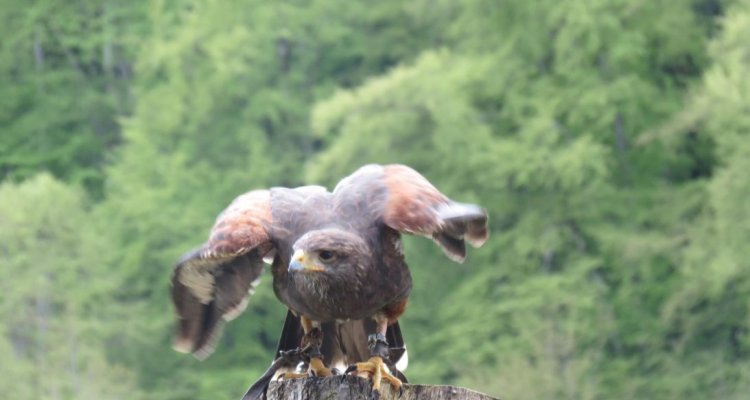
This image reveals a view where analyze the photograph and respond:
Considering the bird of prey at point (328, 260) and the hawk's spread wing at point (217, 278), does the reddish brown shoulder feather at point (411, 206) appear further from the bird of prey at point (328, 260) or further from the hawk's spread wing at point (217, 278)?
the hawk's spread wing at point (217, 278)

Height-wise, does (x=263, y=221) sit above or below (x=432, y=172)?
below

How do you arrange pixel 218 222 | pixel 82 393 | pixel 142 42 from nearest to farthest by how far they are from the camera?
pixel 218 222
pixel 82 393
pixel 142 42

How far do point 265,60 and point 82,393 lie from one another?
40.8 feet

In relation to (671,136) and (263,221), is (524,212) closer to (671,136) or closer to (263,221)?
(671,136)

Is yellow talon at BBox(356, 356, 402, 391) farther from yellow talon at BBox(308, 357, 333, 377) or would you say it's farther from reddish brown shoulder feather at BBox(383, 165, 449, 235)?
reddish brown shoulder feather at BBox(383, 165, 449, 235)

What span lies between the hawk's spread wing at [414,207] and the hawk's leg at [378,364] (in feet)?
1.74

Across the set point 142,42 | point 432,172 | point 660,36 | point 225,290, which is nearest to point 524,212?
point 432,172

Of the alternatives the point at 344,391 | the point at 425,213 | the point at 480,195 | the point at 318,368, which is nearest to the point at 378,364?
the point at 318,368

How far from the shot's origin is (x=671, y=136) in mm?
35312

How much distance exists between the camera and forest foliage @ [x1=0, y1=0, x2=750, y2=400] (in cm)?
3294

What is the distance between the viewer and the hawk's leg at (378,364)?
28.7ft

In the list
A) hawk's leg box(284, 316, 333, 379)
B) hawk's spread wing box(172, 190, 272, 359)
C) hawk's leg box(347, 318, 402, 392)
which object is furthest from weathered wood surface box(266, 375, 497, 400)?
hawk's spread wing box(172, 190, 272, 359)

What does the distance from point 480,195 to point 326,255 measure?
27057 millimetres

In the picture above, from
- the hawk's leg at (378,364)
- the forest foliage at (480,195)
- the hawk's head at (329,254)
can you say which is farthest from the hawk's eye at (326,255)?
the forest foliage at (480,195)
